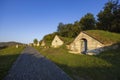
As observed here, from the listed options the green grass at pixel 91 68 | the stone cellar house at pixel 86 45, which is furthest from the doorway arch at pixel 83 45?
the green grass at pixel 91 68

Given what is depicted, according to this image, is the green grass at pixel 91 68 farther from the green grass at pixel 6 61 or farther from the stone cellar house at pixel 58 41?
the stone cellar house at pixel 58 41

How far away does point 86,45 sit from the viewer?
35750 millimetres

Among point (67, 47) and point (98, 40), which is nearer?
point (98, 40)

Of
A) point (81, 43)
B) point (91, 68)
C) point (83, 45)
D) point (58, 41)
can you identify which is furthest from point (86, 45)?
point (58, 41)

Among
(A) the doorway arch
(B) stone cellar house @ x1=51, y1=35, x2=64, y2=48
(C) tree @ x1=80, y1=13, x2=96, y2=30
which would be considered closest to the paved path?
(A) the doorway arch

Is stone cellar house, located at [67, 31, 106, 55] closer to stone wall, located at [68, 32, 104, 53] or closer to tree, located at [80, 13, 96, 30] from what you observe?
stone wall, located at [68, 32, 104, 53]

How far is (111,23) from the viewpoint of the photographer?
58688 millimetres

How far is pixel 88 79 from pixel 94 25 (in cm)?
6133

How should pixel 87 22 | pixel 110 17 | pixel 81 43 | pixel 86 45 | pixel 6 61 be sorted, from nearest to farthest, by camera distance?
pixel 6 61 < pixel 86 45 < pixel 81 43 < pixel 110 17 < pixel 87 22

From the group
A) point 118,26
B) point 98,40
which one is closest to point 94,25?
point 118,26

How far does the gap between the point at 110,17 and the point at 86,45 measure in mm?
28423

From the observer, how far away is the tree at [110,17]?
57.0 metres

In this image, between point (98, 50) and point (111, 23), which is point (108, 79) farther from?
point (111, 23)

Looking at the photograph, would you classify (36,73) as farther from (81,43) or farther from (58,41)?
(58,41)
